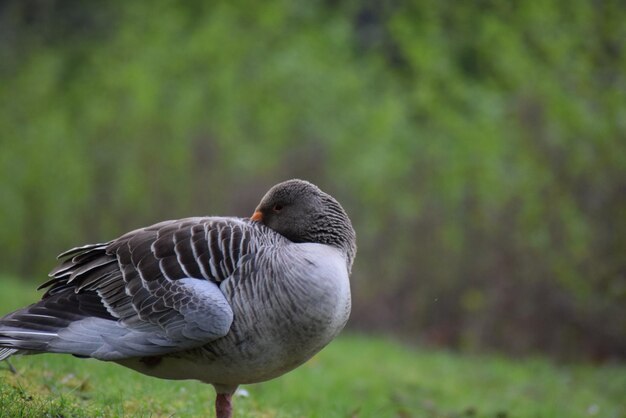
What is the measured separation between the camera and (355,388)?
10.4m

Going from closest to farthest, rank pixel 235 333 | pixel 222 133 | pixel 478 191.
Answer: pixel 235 333, pixel 478 191, pixel 222 133

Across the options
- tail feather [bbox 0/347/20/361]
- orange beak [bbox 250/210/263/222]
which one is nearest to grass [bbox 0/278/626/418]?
tail feather [bbox 0/347/20/361]

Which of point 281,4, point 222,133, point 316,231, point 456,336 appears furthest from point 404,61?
point 316,231

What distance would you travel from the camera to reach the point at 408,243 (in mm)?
17859

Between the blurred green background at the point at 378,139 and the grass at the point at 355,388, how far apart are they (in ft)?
5.39

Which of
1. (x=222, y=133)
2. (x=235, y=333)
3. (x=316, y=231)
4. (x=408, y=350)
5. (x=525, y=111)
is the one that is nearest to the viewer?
(x=235, y=333)

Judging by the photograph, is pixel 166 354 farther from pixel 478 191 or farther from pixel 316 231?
pixel 478 191

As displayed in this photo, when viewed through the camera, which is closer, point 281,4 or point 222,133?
point 222,133

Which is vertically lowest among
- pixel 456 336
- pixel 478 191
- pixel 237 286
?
pixel 456 336

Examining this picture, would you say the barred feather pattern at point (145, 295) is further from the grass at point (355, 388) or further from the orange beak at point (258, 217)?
the grass at point (355, 388)


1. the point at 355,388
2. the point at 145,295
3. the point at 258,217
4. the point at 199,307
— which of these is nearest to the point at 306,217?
the point at 258,217

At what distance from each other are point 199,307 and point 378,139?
16.7 m

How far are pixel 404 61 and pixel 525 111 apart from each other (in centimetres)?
899

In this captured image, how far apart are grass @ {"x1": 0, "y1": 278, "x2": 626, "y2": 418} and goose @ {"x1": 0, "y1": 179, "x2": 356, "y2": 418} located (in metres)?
0.61
